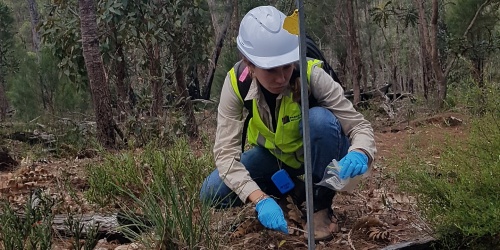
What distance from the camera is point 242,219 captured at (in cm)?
240

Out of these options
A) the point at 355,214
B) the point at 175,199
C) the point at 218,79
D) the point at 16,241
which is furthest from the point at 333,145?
the point at 218,79

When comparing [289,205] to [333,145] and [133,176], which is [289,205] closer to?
[333,145]

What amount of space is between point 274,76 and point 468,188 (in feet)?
2.57

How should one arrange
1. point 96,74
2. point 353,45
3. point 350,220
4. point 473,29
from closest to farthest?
point 350,220 → point 96,74 → point 353,45 → point 473,29

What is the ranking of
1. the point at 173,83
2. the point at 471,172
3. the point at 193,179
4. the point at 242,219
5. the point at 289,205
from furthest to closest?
the point at 173,83 < the point at 193,179 < the point at 289,205 < the point at 242,219 < the point at 471,172

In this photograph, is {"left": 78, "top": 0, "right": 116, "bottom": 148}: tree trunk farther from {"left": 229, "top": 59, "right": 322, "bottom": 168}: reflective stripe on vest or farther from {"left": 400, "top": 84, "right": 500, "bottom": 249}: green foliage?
{"left": 400, "top": 84, "right": 500, "bottom": 249}: green foliage

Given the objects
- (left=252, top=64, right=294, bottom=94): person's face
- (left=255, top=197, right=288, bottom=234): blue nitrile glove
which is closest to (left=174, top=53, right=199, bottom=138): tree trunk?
(left=252, top=64, right=294, bottom=94): person's face

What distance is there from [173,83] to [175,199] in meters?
5.88

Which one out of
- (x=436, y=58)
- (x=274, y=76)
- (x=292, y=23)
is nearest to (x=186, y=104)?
(x=436, y=58)

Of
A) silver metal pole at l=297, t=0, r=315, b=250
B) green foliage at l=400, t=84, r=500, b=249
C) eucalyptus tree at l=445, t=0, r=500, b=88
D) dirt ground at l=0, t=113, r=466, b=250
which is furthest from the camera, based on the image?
eucalyptus tree at l=445, t=0, r=500, b=88

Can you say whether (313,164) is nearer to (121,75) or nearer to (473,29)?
(121,75)

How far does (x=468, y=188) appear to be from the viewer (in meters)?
2.03

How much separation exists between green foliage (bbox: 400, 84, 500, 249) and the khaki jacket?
26 cm

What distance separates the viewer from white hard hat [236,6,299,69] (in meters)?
2.24
